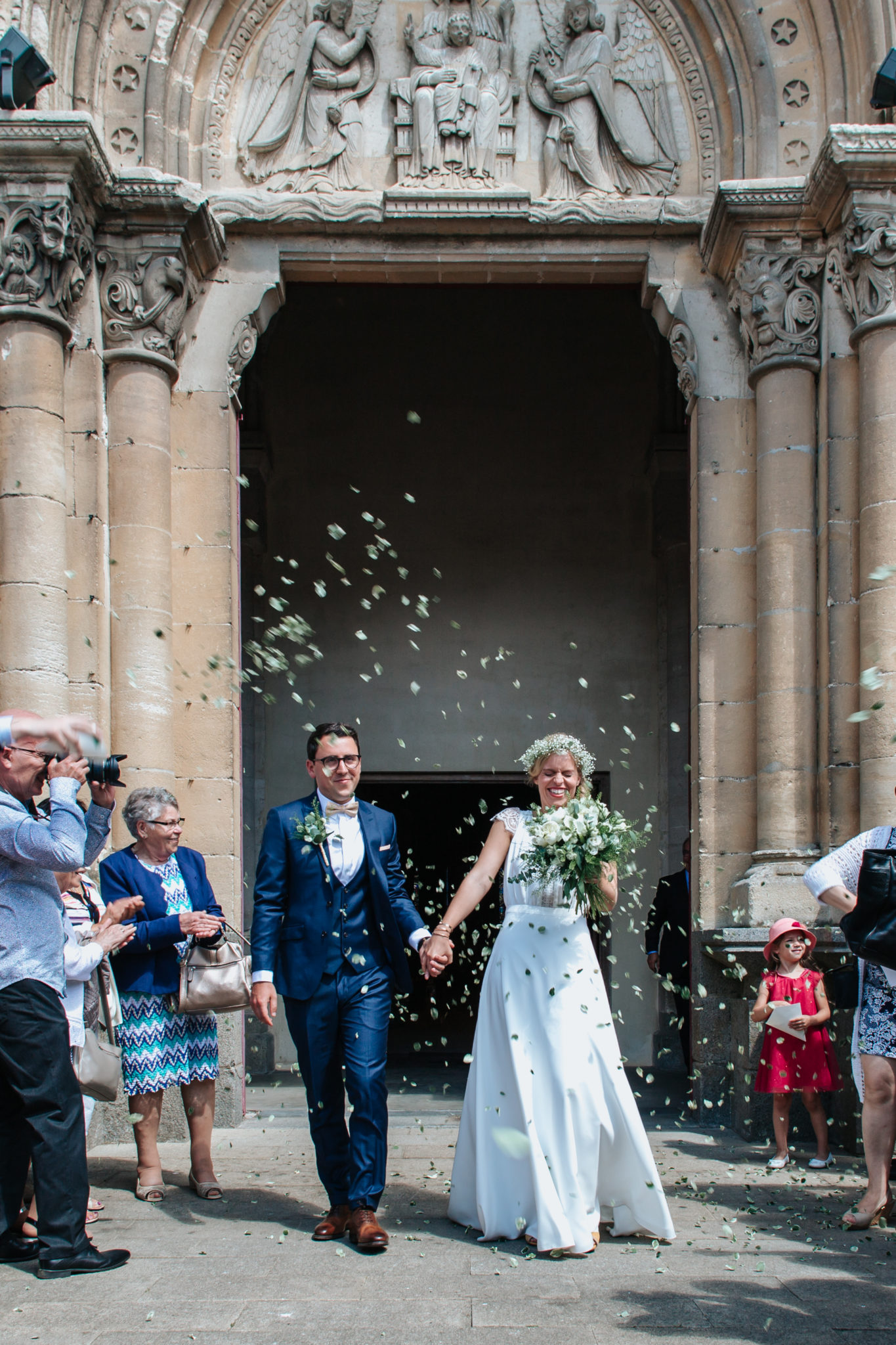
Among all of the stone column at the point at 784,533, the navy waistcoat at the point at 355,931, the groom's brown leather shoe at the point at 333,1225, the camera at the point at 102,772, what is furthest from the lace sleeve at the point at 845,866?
the camera at the point at 102,772

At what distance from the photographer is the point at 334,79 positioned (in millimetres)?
7957

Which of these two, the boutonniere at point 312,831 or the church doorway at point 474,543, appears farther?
the church doorway at point 474,543

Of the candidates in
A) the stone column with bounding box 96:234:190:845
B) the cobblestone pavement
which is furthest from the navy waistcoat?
the stone column with bounding box 96:234:190:845

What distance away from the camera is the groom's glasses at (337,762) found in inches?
205

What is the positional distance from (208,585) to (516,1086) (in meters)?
3.84

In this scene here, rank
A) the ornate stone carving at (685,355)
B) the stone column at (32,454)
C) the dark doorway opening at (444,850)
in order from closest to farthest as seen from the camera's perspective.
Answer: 1. the stone column at (32,454)
2. the ornate stone carving at (685,355)
3. the dark doorway opening at (444,850)

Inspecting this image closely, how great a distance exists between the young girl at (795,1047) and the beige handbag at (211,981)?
2.48m

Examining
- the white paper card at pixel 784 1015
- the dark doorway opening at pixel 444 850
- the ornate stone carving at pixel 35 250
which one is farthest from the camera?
the dark doorway opening at pixel 444 850

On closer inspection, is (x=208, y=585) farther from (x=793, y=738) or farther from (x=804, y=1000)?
(x=804, y=1000)

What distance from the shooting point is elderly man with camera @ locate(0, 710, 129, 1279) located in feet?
14.0

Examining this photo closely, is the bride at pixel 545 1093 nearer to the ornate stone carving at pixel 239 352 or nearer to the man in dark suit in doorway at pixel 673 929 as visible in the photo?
the ornate stone carving at pixel 239 352

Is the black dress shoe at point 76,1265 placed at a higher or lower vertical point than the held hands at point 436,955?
lower

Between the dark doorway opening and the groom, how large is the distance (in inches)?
219

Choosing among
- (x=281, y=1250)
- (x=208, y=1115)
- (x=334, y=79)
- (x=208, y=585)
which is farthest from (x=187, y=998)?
(x=334, y=79)
